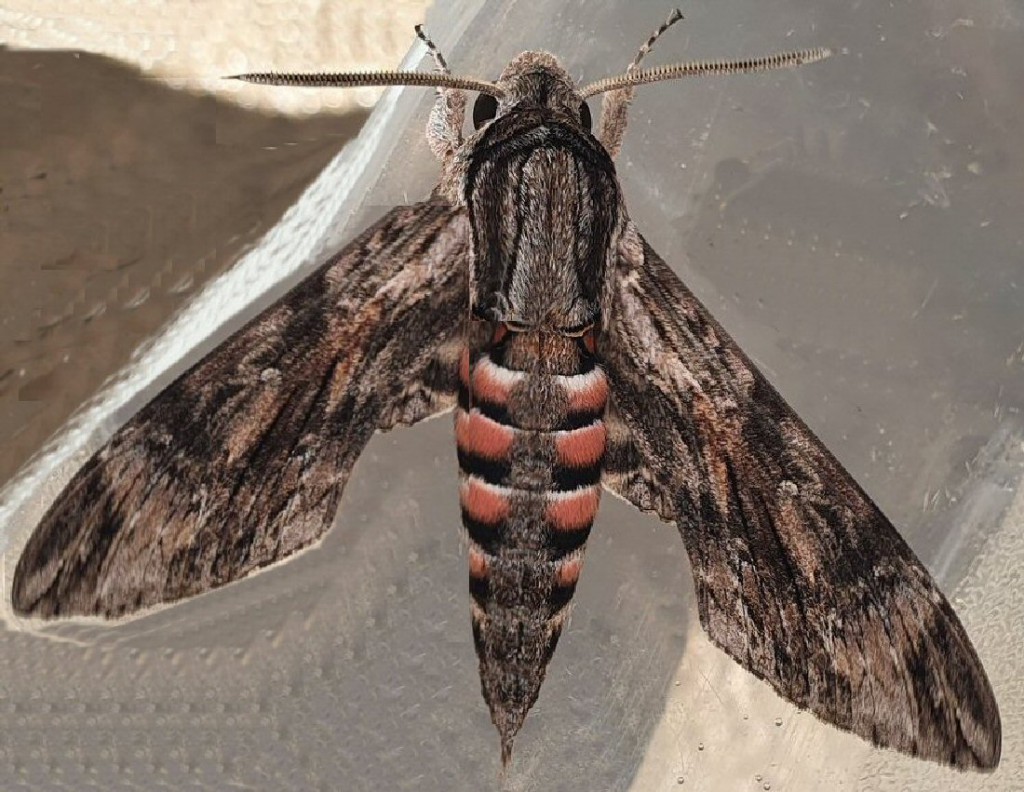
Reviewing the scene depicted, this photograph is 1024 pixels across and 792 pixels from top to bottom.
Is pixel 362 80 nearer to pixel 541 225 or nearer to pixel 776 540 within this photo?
pixel 541 225

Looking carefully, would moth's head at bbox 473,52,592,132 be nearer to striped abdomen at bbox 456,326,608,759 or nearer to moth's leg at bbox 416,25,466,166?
moth's leg at bbox 416,25,466,166

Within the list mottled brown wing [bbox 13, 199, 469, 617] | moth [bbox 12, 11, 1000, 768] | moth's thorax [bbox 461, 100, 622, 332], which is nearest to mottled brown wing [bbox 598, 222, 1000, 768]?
moth [bbox 12, 11, 1000, 768]

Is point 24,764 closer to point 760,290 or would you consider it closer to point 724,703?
point 724,703

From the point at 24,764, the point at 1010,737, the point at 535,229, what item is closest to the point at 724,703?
the point at 1010,737

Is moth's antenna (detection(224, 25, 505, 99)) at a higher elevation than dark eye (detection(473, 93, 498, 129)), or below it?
below

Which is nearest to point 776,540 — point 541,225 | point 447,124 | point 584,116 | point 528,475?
point 528,475

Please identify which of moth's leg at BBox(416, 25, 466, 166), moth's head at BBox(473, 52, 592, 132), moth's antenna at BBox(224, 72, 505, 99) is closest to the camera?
moth's antenna at BBox(224, 72, 505, 99)

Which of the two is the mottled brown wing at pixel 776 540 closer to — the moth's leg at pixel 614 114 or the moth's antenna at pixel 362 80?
the moth's leg at pixel 614 114
